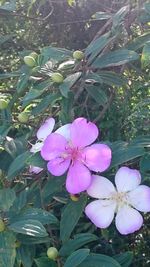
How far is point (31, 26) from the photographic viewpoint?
229 centimetres

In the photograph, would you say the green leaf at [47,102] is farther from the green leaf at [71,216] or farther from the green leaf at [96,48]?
the green leaf at [71,216]

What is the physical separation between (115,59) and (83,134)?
0.31 meters

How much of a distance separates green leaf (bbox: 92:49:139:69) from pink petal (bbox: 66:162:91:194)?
1.22 ft

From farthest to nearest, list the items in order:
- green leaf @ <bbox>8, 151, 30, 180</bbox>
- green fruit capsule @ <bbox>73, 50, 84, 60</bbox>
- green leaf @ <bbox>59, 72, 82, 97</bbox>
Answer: green fruit capsule @ <bbox>73, 50, 84, 60</bbox>
green leaf @ <bbox>59, 72, 82, 97</bbox>
green leaf @ <bbox>8, 151, 30, 180</bbox>

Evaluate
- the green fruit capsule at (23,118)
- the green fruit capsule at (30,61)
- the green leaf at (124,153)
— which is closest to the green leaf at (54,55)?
the green fruit capsule at (30,61)

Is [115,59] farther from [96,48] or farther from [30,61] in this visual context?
[30,61]

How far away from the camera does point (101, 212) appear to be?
4.10 feet

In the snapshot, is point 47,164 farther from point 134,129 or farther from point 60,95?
point 134,129

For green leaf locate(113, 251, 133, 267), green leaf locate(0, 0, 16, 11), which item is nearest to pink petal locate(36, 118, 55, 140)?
green leaf locate(113, 251, 133, 267)

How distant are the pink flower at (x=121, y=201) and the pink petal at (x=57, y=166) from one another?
7 centimetres

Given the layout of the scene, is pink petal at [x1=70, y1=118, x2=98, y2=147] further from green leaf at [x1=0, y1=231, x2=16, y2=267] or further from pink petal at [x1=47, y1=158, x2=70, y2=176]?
green leaf at [x1=0, y1=231, x2=16, y2=267]

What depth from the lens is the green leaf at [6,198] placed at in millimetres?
1289

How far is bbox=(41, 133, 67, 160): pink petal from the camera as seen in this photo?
1231 mm

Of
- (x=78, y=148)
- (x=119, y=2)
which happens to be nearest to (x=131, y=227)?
(x=78, y=148)
